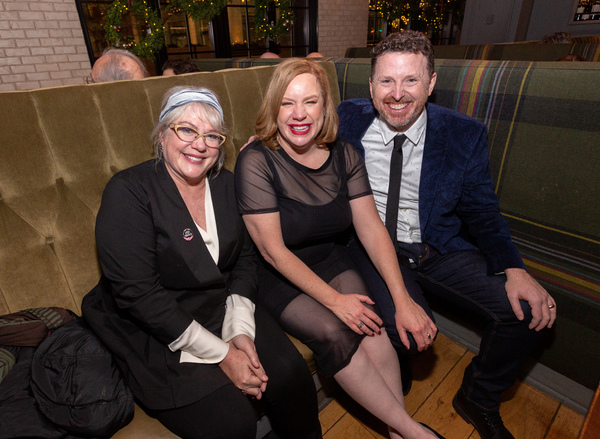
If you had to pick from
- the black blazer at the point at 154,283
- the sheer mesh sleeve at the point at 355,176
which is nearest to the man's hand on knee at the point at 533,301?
the sheer mesh sleeve at the point at 355,176

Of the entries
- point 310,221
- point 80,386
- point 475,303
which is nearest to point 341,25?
point 310,221

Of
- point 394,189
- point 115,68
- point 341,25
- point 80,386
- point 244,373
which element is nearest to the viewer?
point 80,386

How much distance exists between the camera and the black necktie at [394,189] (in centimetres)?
154

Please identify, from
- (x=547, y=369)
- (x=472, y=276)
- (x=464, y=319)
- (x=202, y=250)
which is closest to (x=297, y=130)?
(x=202, y=250)

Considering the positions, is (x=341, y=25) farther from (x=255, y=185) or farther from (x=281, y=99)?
(x=255, y=185)

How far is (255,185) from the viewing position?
131 centimetres

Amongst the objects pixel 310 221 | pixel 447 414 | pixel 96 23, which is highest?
pixel 96 23

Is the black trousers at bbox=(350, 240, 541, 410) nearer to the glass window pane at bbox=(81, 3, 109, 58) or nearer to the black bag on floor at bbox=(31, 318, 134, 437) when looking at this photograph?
the black bag on floor at bbox=(31, 318, 134, 437)

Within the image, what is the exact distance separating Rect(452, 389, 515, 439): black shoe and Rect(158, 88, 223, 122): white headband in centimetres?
156

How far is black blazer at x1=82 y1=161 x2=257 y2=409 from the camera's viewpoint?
1063mm

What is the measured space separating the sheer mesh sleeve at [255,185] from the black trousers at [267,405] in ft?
1.30

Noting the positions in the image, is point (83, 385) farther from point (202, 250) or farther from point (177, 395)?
point (202, 250)

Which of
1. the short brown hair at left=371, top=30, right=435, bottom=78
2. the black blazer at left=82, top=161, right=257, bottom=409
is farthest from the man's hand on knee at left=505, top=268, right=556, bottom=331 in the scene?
the black blazer at left=82, top=161, right=257, bottom=409

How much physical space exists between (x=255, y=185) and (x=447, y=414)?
4.28 feet
